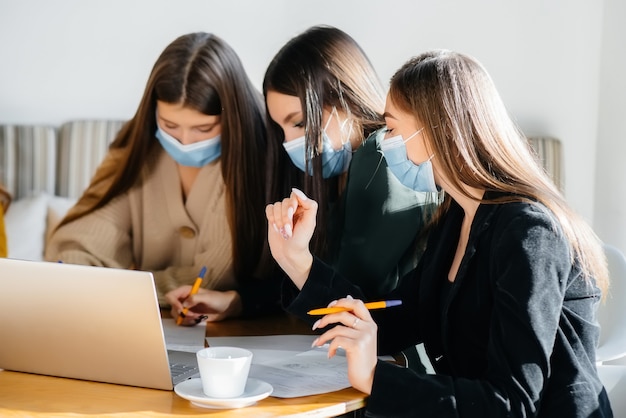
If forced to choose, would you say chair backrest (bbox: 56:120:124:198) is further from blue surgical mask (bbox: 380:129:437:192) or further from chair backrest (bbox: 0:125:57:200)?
blue surgical mask (bbox: 380:129:437:192)

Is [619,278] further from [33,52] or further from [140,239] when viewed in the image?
[33,52]

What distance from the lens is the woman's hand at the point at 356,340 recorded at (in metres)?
1.23

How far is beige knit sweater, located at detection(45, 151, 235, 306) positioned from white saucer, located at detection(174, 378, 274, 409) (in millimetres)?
709

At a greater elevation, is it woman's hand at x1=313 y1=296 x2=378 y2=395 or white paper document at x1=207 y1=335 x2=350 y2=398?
woman's hand at x1=313 y1=296 x2=378 y2=395

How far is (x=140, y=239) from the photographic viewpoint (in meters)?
2.07

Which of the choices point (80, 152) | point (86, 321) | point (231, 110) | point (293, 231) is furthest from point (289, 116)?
point (80, 152)

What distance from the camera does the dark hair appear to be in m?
1.70

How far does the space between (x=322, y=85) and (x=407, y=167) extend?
14.0 inches

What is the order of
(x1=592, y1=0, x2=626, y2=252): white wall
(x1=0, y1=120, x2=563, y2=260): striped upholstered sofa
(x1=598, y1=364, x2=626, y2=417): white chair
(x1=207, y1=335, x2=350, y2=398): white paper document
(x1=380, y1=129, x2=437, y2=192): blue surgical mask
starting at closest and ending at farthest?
(x1=207, y1=335, x2=350, y2=398): white paper document
(x1=380, y1=129, x2=437, y2=192): blue surgical mask
(x1=598, y1=364, x2=626, y2=417): white chair
(x1=592, y1=0, x2=626, y2=252): white wall
(x1=0, y1=120, x2=563, y2=260): striped upholstered sofa

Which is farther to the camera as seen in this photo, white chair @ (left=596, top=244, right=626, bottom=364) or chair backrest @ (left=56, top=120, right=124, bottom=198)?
chair backrest @ (left=56, top=120, right=124, bottom=198)

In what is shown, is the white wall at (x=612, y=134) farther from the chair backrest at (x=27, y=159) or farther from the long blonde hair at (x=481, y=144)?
the chair backrest at (x=27, y=159)

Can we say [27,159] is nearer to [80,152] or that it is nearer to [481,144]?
[80,152]

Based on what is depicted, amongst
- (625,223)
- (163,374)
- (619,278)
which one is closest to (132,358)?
(163,374)

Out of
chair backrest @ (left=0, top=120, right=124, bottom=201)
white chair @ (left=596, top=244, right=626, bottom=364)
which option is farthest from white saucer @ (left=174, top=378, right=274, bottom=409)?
chair backrest @ (left=0, top=120, right=124, bottom=201)
